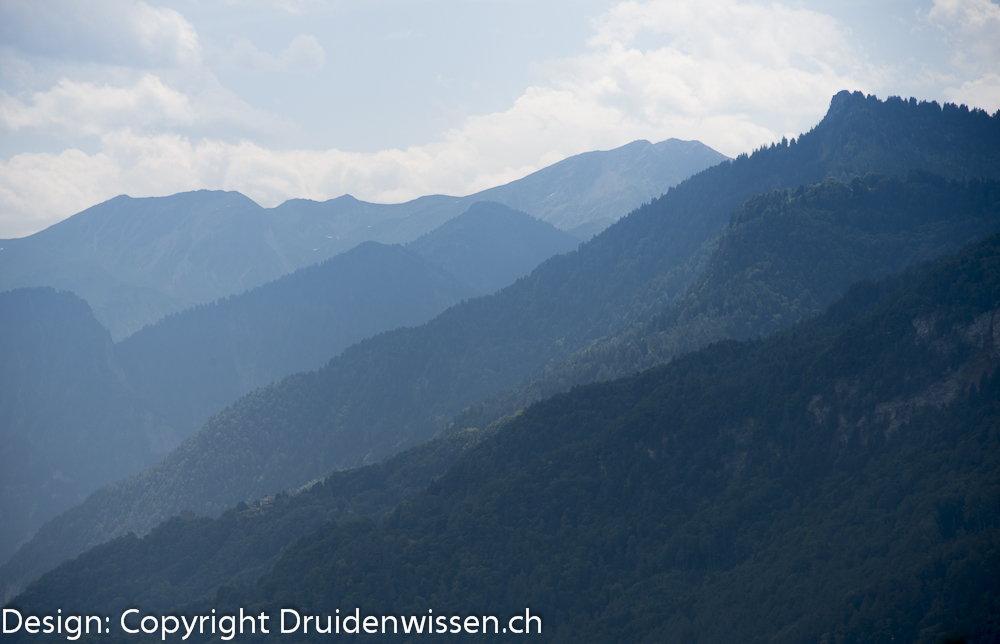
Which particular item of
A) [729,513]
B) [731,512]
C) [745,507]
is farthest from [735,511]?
[745,507]

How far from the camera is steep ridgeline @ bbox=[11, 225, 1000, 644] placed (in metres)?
→ 116

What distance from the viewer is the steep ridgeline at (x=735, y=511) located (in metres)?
116

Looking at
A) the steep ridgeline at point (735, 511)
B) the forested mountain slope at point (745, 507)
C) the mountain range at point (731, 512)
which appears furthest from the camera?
the mountain range at point (731, 512)

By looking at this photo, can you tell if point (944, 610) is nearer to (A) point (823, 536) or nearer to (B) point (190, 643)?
(A) point (823, 536)

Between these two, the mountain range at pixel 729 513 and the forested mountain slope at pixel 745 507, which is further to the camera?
the mountain range at pixel 729 513

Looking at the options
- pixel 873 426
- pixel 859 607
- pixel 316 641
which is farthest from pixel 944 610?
pixel 316 641

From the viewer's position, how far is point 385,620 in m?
149

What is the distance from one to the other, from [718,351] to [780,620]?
84209mm

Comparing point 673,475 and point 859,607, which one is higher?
point 673,475

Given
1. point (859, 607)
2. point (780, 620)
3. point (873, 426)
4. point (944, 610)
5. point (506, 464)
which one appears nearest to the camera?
point (944, 610)

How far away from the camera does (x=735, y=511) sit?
491ft

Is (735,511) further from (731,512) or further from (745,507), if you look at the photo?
(745,507)

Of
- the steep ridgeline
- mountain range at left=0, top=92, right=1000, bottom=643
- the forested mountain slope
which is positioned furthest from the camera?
mountain range at left=0, top=92, right=1000, bottom=643

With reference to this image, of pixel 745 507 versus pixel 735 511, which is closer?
pixel 745 507
